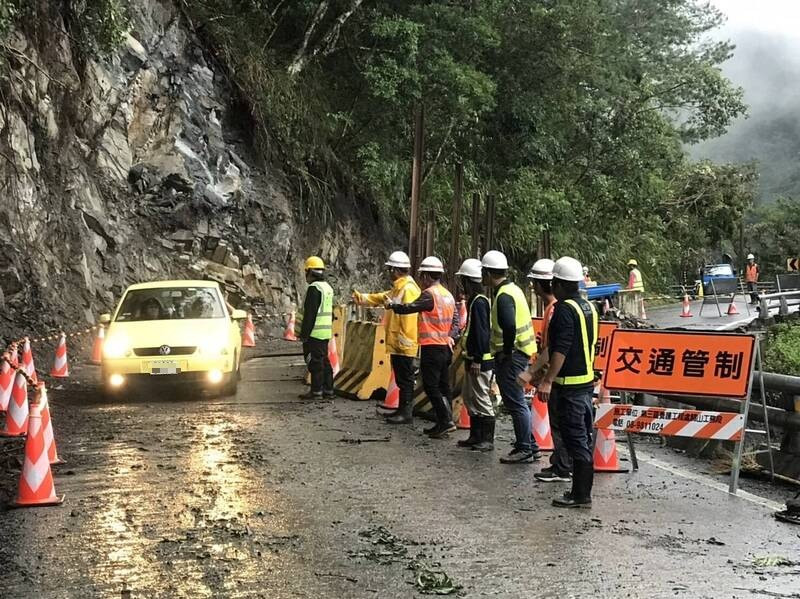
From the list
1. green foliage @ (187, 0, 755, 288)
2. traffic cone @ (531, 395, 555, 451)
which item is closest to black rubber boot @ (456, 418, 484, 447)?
traffic cone @ (531, 395, 555, 451)

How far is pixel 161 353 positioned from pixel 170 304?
1425 millimetres

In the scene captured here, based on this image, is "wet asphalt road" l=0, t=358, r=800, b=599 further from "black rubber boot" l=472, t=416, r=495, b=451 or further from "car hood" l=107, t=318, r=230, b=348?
"car hood" l=107, t=318, r=230, b=348

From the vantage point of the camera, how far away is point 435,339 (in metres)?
10.1

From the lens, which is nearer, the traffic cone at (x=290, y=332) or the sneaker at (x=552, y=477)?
the sneaker at (x=552, y=477)

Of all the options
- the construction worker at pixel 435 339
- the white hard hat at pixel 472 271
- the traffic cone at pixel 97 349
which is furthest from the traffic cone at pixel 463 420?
the traffic cone at pixel 97 349

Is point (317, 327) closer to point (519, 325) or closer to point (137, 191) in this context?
point (519, 325)

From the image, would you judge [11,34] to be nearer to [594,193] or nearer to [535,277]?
[535,277]

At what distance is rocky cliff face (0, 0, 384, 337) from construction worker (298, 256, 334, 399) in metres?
6.41

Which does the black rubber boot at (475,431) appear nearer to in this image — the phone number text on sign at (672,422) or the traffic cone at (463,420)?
the traffic cone at (463,420)

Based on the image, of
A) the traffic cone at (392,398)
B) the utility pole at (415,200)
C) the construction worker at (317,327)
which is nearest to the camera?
the traffic cone at (392,398)

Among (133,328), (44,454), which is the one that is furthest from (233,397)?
(44,454)

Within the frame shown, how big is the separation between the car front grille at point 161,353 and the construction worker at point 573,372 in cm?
623

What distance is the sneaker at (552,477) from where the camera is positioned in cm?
799

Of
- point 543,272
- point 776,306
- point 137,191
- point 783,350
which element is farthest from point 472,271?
point 776,306
